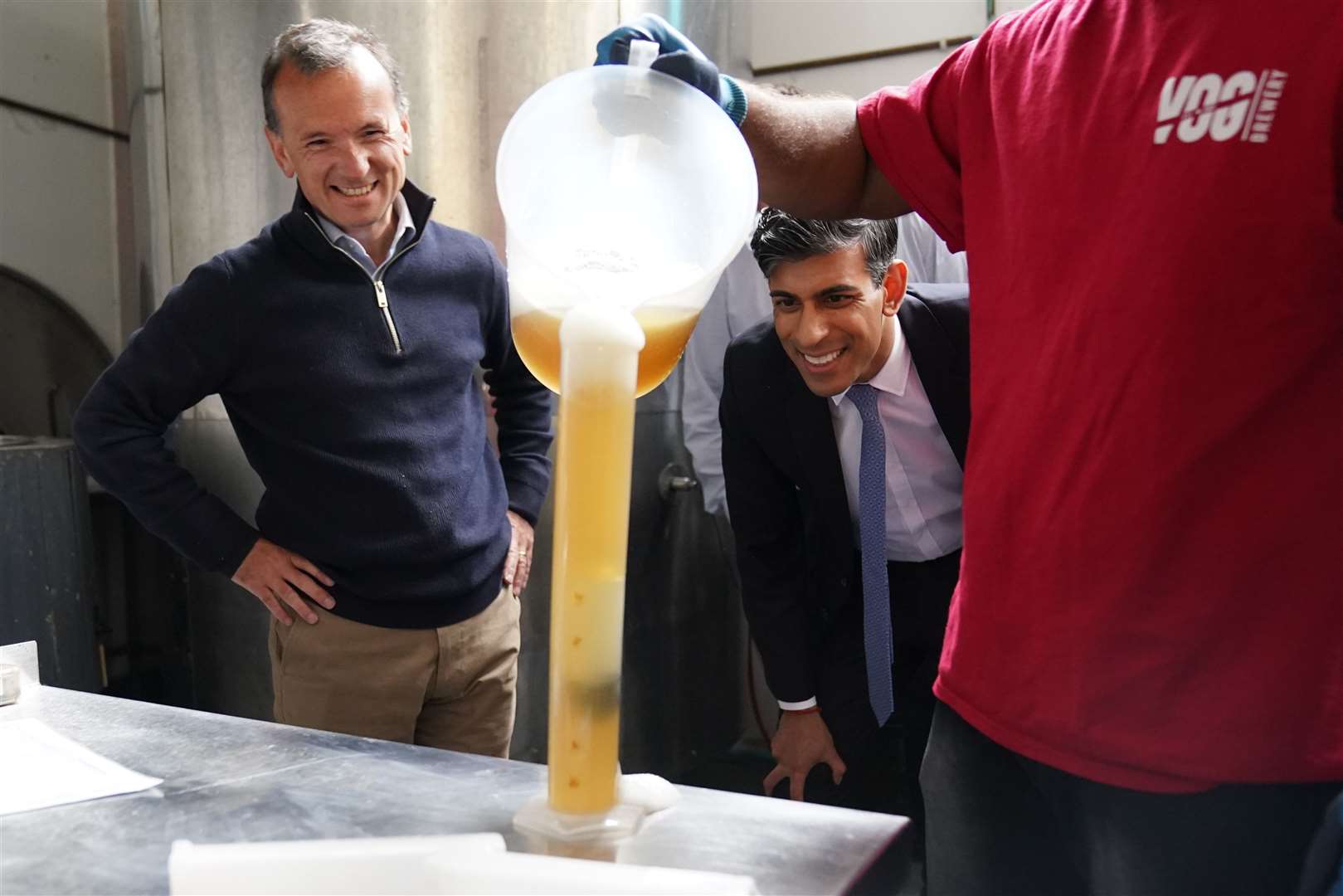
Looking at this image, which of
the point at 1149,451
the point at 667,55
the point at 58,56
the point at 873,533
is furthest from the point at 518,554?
the point at 58,56

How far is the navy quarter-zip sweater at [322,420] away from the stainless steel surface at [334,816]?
2.36ft

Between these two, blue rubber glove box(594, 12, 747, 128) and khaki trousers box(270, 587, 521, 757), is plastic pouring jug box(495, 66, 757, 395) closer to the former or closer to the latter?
blue rubber glove box(594, 12, 747, 128)

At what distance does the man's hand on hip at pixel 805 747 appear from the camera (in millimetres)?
1865

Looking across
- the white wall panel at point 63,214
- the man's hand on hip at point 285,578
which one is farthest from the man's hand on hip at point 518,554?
the white wall panel at point 63,214

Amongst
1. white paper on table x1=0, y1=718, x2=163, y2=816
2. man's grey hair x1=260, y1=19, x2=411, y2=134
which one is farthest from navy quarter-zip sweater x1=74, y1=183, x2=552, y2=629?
white paper on table x1=0, y1=718, x2=163, y2=816

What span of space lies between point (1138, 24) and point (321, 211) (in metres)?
1.20

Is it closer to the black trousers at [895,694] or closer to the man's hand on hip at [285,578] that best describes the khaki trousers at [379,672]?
the man's hand on hip at [285,578]

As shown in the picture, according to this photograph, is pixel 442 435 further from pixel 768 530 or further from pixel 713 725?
pixel 713 725

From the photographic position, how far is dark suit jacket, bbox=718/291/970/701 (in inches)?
67.4

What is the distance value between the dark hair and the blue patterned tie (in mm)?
199

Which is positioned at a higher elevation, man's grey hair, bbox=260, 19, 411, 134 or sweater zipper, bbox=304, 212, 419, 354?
man's grey hair, bbox=260, 19, 411, 134

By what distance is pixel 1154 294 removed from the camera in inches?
31.9

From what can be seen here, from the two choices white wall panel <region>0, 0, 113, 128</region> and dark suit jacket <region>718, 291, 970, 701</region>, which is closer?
dark suit jacket <region>718, 291, 970, 701</region>

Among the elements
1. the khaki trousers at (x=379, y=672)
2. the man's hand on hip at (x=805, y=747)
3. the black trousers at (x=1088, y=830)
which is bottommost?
the man's hand on hip at (x=805, y=747)
